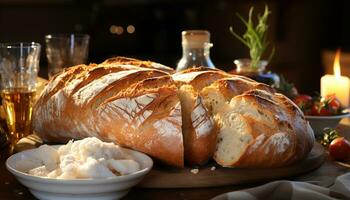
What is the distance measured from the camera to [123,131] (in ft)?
4.73

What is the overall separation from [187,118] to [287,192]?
31cm

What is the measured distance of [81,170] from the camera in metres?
1.22

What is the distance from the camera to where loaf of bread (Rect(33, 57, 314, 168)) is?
1.41 meters

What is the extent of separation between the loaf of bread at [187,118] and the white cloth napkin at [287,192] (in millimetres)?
147

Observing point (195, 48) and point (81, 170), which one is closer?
point (81, 170)

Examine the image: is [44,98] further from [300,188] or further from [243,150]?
[300,188]

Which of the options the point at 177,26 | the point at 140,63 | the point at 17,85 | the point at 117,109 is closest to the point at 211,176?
the point at 117,109

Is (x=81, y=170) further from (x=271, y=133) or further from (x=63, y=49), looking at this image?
(x=63, y=49)

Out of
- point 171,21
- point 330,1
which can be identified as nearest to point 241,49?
point 171,21

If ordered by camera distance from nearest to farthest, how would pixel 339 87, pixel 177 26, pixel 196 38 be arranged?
pixel 196 38
pixel 339 87
pixel 177 26

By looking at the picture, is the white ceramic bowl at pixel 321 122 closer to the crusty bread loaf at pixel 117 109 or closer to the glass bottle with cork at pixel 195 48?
the glass bottle with cork at pixel 195 48

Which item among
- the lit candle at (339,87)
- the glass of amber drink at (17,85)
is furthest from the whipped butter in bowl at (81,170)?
the lit candle at (339,87)

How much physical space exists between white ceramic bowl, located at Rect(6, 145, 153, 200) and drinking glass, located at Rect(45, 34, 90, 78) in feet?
3.33

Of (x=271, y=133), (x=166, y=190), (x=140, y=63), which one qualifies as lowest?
(x=166, y=190)
